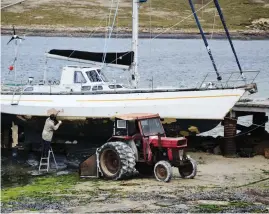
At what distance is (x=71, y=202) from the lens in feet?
68.1

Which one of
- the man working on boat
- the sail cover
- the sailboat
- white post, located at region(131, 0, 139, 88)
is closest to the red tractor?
the man working on boat

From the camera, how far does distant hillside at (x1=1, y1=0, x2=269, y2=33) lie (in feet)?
535

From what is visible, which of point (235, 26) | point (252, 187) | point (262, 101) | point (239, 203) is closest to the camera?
point (239, 203)

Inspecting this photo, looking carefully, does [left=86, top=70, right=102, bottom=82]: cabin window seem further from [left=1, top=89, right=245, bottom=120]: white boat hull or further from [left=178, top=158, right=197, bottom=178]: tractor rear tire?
[left=178, top=158, right=197, bottom=178]: tractor rear tire

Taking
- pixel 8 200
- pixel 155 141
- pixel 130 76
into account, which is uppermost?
pixel 130 76

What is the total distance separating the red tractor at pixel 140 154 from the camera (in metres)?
23.4

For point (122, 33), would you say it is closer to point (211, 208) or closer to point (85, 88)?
point (85, 88)

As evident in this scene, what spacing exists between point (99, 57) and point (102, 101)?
10.4 ft

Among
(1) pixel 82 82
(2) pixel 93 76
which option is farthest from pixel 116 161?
(2) pixel 93 76

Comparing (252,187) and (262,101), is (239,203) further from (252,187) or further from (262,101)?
(262,101)

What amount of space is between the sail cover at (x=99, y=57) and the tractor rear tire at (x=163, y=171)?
10.2 metres

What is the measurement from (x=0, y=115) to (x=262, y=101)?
1168cm

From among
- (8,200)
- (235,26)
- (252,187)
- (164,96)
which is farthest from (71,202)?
(235,26)

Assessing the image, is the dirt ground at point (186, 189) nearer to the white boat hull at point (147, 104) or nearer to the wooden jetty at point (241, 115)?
the wooden jetty at point (241, 115)
